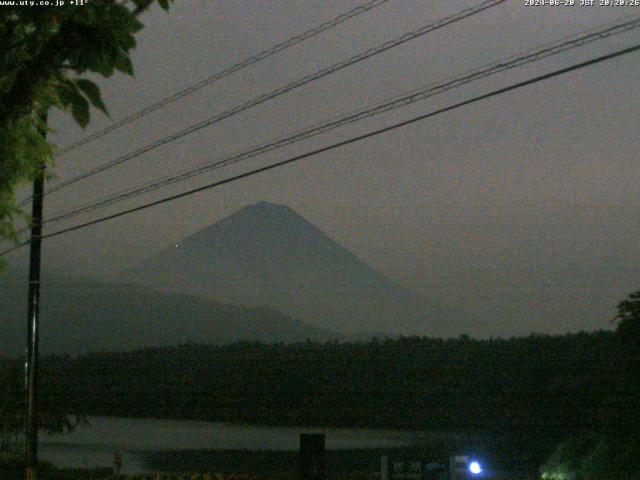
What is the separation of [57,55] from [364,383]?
273 ft

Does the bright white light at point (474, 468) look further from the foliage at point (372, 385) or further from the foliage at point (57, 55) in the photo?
the foliage at point (372, 385)

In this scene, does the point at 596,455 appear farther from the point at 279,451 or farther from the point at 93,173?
the point at 279,451

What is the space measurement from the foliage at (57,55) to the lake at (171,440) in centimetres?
2773

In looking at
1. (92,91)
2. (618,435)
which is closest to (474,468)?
(618,435)

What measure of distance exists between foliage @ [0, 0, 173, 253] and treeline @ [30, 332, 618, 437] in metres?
44.8

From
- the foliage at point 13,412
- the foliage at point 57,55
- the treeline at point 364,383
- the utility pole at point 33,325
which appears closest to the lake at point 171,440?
the foliage at point 13,412

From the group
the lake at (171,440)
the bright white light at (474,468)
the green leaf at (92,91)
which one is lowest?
the lake at (171,440)

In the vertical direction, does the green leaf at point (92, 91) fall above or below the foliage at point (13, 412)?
above

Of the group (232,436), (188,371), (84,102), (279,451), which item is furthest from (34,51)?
(188,371)

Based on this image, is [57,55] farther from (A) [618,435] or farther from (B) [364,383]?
(B) [364,383]

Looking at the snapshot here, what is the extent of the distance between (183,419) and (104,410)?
12880 mm

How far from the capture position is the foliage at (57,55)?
5.78 metres

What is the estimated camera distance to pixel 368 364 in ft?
313

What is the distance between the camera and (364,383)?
87.9 metres
